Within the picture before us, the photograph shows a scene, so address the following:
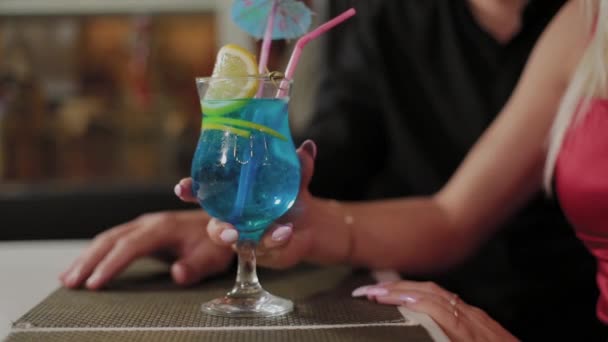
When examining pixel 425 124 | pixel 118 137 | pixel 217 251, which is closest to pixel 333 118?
pixel 425 124

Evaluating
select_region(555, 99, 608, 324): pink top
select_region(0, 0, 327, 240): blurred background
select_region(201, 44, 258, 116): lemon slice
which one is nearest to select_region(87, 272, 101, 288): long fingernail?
select_region(201, 44, 258, 116): lemon slice

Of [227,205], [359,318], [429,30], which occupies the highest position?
[429,30]

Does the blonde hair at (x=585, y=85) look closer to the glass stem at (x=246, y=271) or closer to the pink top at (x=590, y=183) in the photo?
the pink top at (x=590, y=183)

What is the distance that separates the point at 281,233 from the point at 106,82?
2508mm

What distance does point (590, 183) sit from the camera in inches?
40.6

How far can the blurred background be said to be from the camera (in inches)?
117

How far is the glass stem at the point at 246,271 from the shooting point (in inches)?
31.9

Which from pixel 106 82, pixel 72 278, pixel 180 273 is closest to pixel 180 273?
pixel 180 273

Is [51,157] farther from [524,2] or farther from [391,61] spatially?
[524,2]

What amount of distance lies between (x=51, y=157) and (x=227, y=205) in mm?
2339

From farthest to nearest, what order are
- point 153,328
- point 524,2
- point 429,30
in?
point 429,30, point 524,2, point 153,328

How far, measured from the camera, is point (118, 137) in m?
3.06

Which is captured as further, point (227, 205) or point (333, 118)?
point (333, 118)

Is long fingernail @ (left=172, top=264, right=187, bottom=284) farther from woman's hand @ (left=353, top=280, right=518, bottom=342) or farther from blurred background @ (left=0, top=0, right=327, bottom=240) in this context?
blurred background @ (left=0, top=0, right=327, bottom=240)
